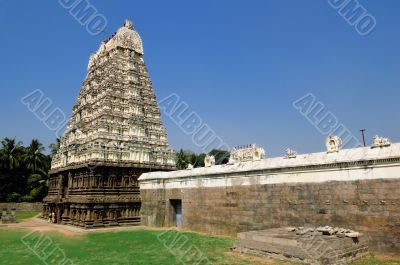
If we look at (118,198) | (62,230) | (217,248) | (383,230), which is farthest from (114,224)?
(383,230)

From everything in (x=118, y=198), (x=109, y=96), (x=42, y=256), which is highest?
(x=109, y=96)

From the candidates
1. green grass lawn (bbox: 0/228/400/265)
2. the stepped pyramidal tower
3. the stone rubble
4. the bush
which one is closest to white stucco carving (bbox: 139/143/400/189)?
the stone rubble

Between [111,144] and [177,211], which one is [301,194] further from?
[111,144]

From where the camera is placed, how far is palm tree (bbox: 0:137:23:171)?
1845 inches

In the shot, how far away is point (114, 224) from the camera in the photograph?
25062mm

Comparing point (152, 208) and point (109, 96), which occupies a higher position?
point (109, 96)

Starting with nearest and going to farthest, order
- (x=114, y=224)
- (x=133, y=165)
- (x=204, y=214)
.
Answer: (x=204, y=214), (x=114, y=224), (x=133, y=165)

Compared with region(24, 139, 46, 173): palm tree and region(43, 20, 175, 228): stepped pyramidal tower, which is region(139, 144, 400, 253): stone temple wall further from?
region(24, 139, 46, 173): palm tree

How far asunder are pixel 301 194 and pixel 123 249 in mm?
8622

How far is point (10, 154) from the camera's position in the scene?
47.7 meters

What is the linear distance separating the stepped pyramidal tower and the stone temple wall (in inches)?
229

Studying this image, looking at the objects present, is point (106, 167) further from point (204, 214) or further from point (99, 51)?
point (99, 51)

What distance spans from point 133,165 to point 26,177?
99.5ft

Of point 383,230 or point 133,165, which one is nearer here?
point 383,230
